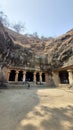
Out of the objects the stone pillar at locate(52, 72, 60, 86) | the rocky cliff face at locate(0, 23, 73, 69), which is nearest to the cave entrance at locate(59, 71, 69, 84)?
the stone pillar at locate(52, 72, 60, 86)

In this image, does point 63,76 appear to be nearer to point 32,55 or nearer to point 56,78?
point 56,78

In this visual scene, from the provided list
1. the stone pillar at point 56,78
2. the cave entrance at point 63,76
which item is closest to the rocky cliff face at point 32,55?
the stone pillar at point 56,78

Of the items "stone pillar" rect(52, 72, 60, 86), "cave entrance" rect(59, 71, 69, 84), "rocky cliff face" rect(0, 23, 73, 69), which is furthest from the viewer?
"cave entrance" rect(59, 71, 69, 84)

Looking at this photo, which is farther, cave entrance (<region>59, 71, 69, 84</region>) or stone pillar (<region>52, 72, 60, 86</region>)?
cave entrance (<region>59, 71, 69, 84</region>)

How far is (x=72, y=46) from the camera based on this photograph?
13055mm

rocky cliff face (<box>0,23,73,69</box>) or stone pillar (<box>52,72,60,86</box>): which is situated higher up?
rocky cliff face (<box>0,23,73,69</box>)

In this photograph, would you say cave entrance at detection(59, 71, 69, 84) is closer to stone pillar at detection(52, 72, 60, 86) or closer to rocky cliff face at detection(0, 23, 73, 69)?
stone pillar at detection(52, 72, 60, 86)

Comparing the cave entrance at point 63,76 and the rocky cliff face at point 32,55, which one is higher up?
the rocky cliff face at point 32,55

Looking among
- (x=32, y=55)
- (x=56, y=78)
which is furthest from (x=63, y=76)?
(x=32, y=55)

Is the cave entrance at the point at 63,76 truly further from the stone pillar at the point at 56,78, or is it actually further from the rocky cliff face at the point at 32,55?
the rocky cliff face at the point at 32,55

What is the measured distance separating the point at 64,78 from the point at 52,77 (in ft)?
6.77

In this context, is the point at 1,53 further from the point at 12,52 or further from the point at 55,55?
the point at 55,55

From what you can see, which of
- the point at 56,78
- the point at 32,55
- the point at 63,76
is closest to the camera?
the point at 56,78

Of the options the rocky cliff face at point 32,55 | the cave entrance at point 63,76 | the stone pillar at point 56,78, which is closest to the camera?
the rocky cliff face at point 32,55
